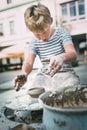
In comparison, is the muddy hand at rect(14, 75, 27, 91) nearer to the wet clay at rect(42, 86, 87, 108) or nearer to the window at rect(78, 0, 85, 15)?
the wet clay at rect(42, 86, 87, 108)

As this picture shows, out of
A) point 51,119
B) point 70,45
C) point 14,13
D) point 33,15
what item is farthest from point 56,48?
point 14,13

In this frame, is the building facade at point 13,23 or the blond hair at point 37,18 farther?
the building facade at point 13,23

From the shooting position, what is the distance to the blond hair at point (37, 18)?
2193 mm

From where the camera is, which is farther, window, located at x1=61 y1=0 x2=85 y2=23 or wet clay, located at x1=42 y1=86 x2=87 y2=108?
window, located at x1=61 y1=0 x2=85 y2=23

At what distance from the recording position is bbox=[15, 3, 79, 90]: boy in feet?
7.28

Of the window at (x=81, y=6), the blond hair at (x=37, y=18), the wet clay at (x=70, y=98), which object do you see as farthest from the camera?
the window at (x=81, y=6)

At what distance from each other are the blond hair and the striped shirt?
32 centimetres

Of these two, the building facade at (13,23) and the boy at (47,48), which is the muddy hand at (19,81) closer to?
the boy at (47,48)

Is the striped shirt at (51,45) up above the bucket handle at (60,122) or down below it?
above

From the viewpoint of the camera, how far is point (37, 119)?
101 inches

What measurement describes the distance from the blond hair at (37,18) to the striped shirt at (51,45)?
1.04ft

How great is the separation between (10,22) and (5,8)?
0.94 meters

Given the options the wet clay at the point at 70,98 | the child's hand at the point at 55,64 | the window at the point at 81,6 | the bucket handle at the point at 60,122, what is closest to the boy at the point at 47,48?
the wet clay at the point at 70,98

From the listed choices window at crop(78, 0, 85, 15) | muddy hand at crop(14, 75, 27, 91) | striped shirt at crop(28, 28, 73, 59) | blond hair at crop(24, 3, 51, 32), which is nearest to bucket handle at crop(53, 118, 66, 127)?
muddy hand at crop(14, 75, 27, 91)
